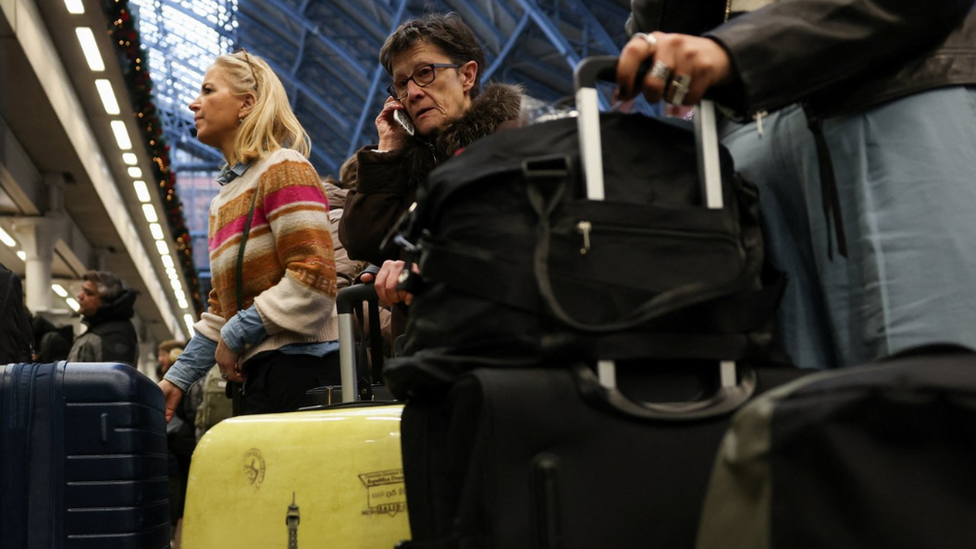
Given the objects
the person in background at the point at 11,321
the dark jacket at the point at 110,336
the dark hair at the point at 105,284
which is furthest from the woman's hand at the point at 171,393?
the dark hair at the point at 105,284

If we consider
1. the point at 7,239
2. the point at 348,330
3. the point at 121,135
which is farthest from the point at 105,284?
the point at 7,239

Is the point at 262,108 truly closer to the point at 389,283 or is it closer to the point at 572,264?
the point at 389,283

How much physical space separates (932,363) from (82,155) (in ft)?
47.3

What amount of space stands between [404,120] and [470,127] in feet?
1.03

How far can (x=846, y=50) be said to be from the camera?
155 cm

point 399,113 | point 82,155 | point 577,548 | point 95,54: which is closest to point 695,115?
point 577,548

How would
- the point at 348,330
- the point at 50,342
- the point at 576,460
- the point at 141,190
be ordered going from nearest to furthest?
the point at 576,460 < the point at 348,330 < the point at 50,342 < the point at 141,190

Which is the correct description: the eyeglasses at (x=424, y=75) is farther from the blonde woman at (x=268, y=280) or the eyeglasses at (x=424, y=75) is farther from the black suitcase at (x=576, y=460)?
the black suitcase at (x=576, y=460)

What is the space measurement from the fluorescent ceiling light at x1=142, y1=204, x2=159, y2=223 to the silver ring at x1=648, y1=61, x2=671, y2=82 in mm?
18417

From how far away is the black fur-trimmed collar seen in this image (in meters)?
2.57

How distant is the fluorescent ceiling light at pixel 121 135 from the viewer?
46.7ft

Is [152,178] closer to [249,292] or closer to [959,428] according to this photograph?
[249,292]

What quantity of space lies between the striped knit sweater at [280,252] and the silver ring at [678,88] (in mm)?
1634

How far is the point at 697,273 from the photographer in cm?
144
